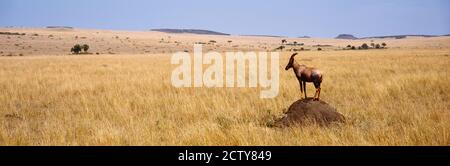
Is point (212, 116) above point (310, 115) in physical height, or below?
below

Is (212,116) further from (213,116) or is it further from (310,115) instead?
(310,115)

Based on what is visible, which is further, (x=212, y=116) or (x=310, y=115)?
(x=212, y=116)

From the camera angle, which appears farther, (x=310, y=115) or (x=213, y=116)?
(x=213, y=116)

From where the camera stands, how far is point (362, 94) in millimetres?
12133

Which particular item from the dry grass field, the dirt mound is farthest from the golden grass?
the dirt mound

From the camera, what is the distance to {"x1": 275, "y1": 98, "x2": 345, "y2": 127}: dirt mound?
762 cm

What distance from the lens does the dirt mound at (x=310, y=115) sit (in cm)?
762

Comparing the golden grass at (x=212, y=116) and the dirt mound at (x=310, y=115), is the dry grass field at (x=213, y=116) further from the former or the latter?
the dirt mound at (x=310, y=115)

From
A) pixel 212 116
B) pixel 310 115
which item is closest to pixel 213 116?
pixel 212 116

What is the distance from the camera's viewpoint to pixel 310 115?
773 cm

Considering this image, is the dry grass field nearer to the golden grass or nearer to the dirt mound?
the golden grass

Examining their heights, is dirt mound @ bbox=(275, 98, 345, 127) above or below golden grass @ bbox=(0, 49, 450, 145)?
above

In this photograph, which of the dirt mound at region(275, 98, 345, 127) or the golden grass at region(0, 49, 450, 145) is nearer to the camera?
the golden grass at region(0, 49, 450, 145)
